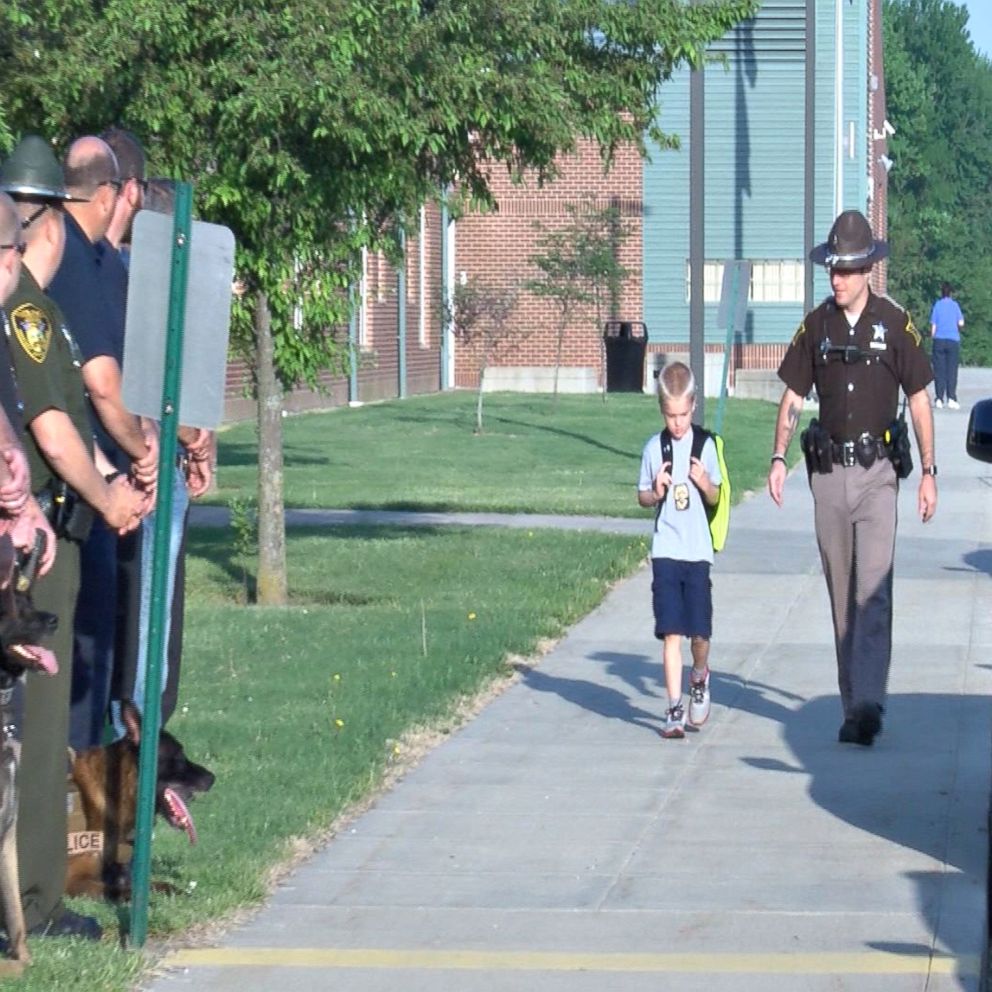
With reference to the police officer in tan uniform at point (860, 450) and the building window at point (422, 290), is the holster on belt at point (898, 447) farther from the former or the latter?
the building window at point (422, 290)

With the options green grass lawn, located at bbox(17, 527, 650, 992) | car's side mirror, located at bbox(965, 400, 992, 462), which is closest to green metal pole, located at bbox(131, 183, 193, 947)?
green grass lawn, located at bbox(17, 527, 650, 992)

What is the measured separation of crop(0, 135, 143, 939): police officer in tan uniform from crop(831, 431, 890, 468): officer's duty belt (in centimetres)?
359

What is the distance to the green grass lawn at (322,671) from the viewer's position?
6.32 metres

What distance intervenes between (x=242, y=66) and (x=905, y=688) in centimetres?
441

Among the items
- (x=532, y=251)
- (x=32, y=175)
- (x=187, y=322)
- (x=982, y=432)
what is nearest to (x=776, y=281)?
(x=532, y=251)

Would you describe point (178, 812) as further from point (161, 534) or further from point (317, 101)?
point (317, 101)

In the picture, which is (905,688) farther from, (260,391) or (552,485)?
(552,485)

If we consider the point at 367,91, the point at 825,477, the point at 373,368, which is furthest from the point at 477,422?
the point at 825,477

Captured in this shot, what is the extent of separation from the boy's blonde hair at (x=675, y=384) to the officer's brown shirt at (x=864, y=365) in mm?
390

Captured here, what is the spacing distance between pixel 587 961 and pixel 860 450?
3382 mm

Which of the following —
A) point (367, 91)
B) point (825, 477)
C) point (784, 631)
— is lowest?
point (784, 631)

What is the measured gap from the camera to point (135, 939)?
5605mm

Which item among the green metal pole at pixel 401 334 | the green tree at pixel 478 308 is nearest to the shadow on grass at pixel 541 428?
the green tree at pixel 478 308

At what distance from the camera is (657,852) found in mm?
6832
